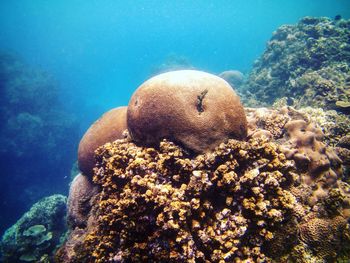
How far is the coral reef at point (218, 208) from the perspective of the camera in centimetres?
298

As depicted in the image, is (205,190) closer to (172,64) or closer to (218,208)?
(218,208)

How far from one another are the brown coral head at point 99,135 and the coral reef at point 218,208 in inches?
53.6

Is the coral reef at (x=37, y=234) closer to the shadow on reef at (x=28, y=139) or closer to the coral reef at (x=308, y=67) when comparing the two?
the coral reef at (x=308, y=67)

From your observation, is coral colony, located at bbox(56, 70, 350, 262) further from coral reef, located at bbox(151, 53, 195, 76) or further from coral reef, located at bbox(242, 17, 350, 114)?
coral reef, located at bbox(151, 53, 195, 76)

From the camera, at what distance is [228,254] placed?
9.32 feet

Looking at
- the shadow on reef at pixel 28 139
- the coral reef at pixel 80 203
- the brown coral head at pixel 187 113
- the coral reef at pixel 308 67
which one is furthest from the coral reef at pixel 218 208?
the shadow on reef at pixel 28 139

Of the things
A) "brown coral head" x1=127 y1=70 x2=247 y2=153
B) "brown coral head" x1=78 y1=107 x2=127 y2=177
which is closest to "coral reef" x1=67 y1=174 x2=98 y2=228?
"brown coral head" x1=78 y1=107 x2=127 y2=177

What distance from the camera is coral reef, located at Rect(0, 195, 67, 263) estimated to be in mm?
9692

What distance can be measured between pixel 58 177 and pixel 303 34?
27033 mm

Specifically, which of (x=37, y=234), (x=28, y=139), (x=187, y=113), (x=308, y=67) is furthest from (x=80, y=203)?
(x=28, y=139)

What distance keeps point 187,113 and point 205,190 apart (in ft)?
4.40

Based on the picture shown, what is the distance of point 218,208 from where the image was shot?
3.40 metres

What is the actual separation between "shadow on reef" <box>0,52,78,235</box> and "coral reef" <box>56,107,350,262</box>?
2336 cm

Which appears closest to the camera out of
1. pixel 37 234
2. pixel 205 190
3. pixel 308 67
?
pixel 205 190
